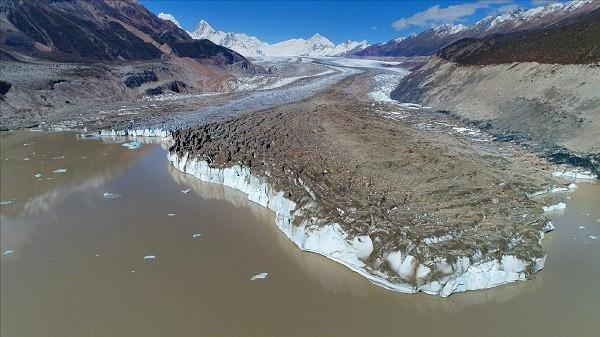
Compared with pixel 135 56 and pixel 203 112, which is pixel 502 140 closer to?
pixel 203 112

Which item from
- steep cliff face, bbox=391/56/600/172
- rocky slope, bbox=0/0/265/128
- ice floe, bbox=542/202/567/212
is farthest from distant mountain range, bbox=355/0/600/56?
ice floe, bbox=542/202/567/212

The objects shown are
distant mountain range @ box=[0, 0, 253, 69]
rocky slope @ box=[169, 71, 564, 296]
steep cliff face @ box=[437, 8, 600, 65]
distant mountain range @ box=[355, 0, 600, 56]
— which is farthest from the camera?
distant mountain range @ box=[355, 0, 600, 56]

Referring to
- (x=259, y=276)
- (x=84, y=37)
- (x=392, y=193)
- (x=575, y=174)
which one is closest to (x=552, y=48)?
(x=575, y=174)

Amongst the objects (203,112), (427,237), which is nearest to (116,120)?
(203,112)

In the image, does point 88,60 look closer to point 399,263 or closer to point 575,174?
point 575,174

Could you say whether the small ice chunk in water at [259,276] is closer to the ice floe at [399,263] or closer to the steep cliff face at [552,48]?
the ice floe at [399,263]

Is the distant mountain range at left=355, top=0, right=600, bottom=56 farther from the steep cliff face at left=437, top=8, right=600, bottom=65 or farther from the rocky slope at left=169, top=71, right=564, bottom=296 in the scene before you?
the rocky slope at left=169, top=71, right=564, bottom=296
